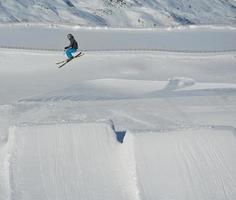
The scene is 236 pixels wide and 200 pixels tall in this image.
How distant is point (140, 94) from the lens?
15.4 metres

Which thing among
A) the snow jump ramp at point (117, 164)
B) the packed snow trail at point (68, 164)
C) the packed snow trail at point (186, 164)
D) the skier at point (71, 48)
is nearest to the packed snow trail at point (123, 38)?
the skier at point (71, 48)

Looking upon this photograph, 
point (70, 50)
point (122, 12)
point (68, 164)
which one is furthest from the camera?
point (122, 12)

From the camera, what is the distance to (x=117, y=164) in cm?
955

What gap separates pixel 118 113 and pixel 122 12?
17.3 meters

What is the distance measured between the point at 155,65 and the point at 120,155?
8.36m

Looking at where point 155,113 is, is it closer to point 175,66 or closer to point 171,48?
point 175,66

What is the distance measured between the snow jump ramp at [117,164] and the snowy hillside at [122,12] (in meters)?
17.8

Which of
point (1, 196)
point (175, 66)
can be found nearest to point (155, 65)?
point (175, 66)

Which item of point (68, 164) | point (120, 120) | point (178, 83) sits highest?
point (178, 83)

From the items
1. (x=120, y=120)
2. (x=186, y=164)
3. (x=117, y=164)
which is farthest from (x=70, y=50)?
(x=186, y=164)

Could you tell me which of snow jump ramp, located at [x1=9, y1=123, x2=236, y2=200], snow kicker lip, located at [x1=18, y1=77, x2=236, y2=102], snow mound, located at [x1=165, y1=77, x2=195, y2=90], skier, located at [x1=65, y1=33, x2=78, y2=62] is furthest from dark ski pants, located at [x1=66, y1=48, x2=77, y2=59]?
snow jump ramp, located at [x1=9, y1=123, x2=236, y2=200]

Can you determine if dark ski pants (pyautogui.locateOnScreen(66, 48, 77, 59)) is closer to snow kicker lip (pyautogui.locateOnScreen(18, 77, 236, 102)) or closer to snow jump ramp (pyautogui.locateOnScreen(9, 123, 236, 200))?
snow kicker lip (pyautogui.locateOnScreen(18, 77, 236, 102))

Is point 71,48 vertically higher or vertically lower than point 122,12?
lower

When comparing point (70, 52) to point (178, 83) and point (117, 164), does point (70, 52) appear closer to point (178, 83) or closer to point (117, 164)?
point (178, 83)
